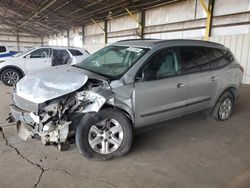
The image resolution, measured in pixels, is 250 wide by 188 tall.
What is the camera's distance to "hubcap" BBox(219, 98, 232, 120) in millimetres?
4535

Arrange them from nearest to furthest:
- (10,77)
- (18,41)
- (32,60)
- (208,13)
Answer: (10,77), (32,60), (208,13), (18,41)

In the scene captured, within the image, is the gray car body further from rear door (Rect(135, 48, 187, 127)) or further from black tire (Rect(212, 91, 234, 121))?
black tire (Rect(212, 91, 234, 121))

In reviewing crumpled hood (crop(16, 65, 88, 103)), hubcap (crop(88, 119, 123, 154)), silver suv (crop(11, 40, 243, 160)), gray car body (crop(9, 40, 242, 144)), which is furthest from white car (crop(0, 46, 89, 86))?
hubcap (crop(88, 119, 123, 154))

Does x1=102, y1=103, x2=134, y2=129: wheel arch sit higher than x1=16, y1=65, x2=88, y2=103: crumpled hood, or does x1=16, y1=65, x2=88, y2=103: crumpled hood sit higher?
x1=16, y1=65, x2=88, y2=103: crumpled hood

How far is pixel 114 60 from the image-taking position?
3689 mm

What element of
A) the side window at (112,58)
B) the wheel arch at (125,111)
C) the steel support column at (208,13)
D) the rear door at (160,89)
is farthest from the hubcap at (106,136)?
the steel support column at (208,13)

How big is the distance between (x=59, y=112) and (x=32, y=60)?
681 cm

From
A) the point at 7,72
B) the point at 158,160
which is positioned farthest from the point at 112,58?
the point at 7,72

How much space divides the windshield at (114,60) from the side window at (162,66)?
20cm

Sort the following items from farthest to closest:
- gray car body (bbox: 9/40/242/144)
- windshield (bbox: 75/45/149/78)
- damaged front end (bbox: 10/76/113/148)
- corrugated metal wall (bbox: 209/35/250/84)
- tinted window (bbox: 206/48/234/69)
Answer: corrugated metal wall (bbox: 209/35/250/84)
tinted window (bbox: 206/48/234/69)
windshield (bbox: 75/45/149/78)
gray car body (bbox: 9/40/242/144)
damaged front end (bbox: 10/76/113/148)

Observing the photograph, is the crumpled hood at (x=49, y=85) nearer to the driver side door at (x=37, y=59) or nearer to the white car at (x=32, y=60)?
the white car at (x=32, y=60)

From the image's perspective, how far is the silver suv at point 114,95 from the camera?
2.74m

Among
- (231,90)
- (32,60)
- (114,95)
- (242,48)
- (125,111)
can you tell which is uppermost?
(242,48)

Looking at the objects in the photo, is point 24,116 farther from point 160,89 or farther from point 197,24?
point 197,24
